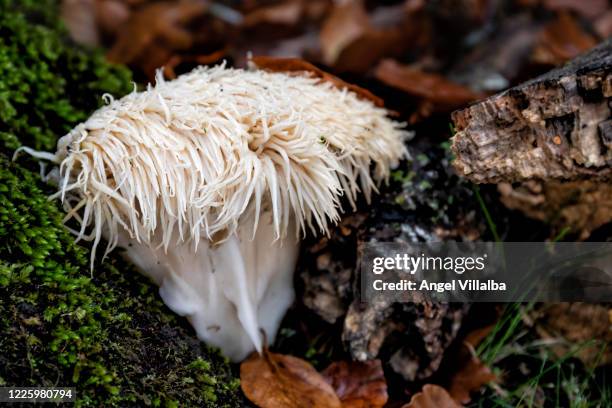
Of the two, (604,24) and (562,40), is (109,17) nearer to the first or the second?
(562,40)

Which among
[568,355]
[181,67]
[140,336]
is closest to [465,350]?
[568,355]

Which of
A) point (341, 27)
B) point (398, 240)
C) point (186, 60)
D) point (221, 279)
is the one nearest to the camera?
point (221, 279)

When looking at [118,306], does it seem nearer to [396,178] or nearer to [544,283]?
[396,178]

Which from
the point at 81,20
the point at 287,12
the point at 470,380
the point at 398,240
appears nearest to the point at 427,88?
the point at 398,240

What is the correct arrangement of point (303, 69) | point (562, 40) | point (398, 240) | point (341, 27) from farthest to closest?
1. point (341, 27)
2. point (562, 40)
3. point (303, 69)
4. point (398, 240)

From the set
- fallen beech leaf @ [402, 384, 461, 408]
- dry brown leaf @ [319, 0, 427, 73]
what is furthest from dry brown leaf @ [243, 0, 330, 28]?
fallen beech leaf @ [402, 384, 461, 408]

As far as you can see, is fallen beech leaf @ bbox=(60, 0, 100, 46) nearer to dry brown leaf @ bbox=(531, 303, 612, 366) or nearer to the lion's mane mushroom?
the lion's mane mushroom
